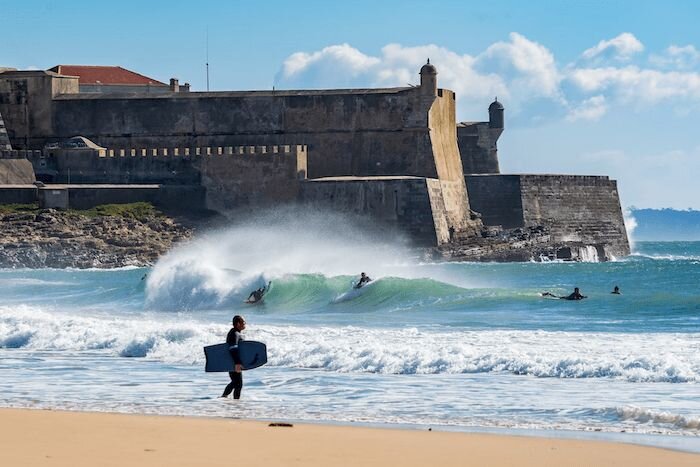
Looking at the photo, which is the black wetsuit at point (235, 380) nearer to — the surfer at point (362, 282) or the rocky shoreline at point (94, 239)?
the surfer at point (362, 282)

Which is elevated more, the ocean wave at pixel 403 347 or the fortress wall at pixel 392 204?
the fortress wall at pixel 392 204

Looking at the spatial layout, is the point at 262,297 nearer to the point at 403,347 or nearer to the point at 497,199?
the point at 403,347

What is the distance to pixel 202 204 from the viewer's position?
1586 inches

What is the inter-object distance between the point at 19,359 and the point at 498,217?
31214 millimetres

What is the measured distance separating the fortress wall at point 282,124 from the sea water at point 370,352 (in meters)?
11.9

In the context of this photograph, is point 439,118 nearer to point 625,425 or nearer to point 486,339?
point 486,339

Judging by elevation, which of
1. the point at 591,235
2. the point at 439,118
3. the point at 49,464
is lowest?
the point at 49,464

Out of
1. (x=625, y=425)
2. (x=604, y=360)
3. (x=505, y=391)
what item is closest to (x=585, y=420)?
(x=625, y=425)

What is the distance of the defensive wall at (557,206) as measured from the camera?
46.0 m

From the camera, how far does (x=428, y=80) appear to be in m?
41.2

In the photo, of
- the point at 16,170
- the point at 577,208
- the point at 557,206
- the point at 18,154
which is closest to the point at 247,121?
the point at 18,154

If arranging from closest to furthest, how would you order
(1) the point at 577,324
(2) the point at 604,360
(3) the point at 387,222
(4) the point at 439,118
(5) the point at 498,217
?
(2) the point at 604,360, (1) the point at 577,324, (3) the point at 387,222, (4) the point at 439,118, (5) the point at 498,217

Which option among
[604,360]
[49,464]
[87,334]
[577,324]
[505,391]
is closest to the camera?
[49,464]

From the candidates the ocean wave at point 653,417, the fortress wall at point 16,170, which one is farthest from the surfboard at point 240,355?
the fortress wall at point 16,170
